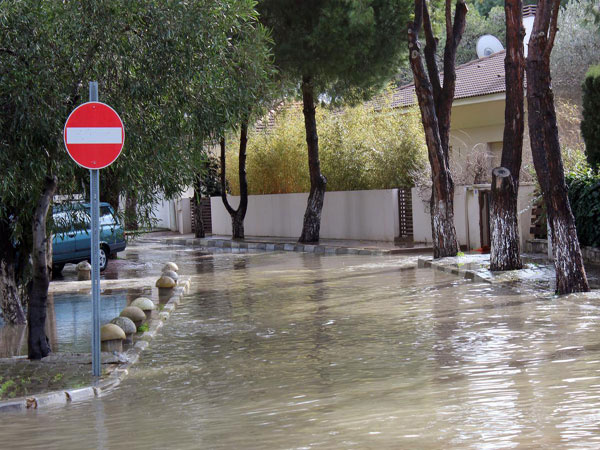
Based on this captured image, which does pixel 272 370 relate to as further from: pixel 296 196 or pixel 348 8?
pixel 296 196

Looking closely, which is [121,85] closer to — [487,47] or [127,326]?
[127,326]

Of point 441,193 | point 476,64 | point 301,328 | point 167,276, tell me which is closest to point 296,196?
point 476,64

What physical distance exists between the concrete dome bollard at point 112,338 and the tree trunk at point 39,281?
607 mm

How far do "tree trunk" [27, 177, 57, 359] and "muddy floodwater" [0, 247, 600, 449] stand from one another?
45.1 inches

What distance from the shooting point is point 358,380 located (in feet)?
25.3

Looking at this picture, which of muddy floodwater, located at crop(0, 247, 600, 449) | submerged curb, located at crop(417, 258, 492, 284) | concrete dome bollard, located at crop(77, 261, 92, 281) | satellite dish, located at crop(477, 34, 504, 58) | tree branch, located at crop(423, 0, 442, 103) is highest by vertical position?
satellite dish, located at crop(477, 34, 504, 58)

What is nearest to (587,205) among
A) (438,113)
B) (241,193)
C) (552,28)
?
(438,113)

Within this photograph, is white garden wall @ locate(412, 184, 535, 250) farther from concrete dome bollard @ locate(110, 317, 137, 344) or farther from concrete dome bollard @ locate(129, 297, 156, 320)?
concrete dome bollard @ locate(110, 317, 137, 344)

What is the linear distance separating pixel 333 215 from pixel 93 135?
900 inches

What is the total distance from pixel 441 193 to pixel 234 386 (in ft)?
41.5

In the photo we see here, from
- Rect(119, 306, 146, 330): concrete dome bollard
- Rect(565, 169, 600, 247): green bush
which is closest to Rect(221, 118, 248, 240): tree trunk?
Rect(565, 169, 600, 247): green bush

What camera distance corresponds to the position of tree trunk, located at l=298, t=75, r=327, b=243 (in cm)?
2773

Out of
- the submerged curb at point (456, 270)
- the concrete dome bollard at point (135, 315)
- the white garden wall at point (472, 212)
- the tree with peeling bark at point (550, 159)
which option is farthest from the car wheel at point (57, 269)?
the tree with peeling bark at point (550, 159)

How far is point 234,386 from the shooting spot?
778 cm
